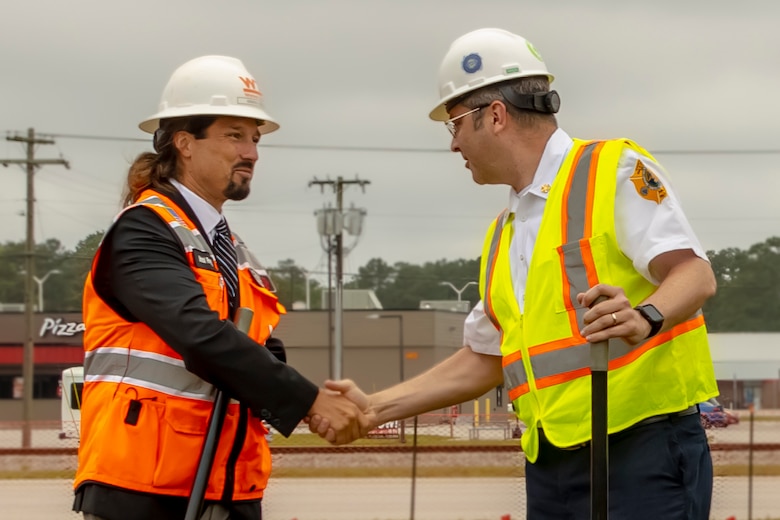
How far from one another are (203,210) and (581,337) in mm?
1420

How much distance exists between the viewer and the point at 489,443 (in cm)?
1381

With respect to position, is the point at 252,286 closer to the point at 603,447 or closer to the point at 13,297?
the point at 603,447

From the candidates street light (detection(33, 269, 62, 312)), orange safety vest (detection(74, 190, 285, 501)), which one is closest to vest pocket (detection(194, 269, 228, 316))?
orange safety vest (detection(74, 190, 285, 501))

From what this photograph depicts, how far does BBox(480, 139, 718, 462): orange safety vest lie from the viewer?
442 centimetres

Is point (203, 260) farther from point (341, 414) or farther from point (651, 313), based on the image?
point (651, 313)

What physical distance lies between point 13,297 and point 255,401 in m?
53.0

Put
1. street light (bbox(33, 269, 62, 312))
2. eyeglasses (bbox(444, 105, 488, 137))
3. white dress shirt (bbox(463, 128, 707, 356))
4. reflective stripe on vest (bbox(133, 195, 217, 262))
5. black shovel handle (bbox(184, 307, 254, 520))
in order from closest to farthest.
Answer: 1. white dress shirt (bbox(463, 128, 707, 356))
2. black shovel handle (bbox(184, 307, 254, 520))
3. reflective stripe on vest (bbox(133, 195, 217, 262))
4. eyeglasses (bbox(444, 105, 488, 137))
5. street light (bbox(33, 269, 62, 312))

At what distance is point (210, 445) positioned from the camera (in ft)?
14.8

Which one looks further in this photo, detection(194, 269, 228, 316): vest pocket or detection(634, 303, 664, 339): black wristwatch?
detection(194, 269, 228, 316): vest pocket

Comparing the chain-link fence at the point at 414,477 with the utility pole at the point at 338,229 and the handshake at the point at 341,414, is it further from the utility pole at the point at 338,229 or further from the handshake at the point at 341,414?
the utility pole at the point at 338,229

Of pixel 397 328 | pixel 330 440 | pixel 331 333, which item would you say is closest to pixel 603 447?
pixel 330 440

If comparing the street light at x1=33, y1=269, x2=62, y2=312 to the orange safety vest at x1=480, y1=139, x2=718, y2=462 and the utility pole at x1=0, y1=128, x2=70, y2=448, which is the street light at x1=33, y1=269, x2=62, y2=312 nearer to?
the utility pole at x1=0, y1=128, x2=70, y2=448

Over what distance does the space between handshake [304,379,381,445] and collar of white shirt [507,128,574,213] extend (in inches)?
41.0

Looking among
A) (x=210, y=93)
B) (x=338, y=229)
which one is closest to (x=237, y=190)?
(x=210, y=93)
